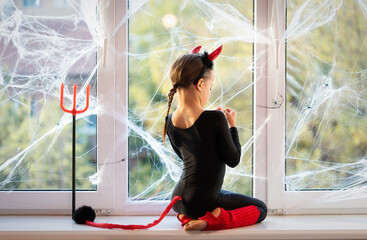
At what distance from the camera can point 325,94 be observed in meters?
1.71

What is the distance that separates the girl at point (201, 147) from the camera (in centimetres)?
140

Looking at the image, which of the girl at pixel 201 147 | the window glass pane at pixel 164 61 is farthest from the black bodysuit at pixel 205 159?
the window glass pane at pixel 164 61

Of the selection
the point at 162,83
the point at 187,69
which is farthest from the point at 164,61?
the point at 187,69

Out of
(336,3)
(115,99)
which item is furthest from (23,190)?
(336,3)

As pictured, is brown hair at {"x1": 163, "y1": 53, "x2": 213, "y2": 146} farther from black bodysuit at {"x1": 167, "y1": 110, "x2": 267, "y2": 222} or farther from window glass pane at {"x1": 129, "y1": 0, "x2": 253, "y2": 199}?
window glass pane at {"x1": 129, "y1": 0, "x2": 253, "y2": 199}

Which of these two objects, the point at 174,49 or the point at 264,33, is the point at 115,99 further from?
the point at 264,33

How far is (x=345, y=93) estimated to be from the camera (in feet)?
5.62

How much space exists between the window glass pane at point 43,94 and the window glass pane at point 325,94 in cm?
87

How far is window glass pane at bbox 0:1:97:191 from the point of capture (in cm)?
167

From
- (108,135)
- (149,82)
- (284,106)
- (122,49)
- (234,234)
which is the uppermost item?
(122,49)

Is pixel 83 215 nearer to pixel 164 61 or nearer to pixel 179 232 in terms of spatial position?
pixel 179 232

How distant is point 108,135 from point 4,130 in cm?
45

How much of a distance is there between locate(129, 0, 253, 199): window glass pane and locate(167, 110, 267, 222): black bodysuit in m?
0.25

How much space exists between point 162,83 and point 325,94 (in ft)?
2.34
